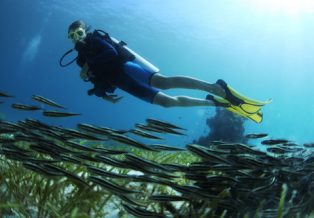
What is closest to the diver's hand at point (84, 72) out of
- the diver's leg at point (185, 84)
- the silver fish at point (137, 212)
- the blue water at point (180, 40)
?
the diver's leg at point (185, 84)

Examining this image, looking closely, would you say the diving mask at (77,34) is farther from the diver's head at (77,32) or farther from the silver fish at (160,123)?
the silver fish at (160,123)

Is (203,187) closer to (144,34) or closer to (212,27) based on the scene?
(212,27)

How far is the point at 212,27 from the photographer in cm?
4709

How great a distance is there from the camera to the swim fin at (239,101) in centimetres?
884

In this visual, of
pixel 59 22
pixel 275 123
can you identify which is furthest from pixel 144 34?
pixel 275 123


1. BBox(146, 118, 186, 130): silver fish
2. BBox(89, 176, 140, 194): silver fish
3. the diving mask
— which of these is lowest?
BBox(89, 176, 140, 194): silver fish

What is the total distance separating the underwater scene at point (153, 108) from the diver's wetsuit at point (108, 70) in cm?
2

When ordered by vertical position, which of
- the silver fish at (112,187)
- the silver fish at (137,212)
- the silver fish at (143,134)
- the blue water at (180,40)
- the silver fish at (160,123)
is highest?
the blue water at (180,40)

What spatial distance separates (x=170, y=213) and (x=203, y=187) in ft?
1.31

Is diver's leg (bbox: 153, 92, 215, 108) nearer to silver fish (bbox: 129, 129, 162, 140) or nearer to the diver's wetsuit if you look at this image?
the diver's wetsuit

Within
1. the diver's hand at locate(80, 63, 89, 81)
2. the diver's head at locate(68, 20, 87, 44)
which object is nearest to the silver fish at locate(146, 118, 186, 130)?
the diver's hand at locate(80, 63, 89, 81)

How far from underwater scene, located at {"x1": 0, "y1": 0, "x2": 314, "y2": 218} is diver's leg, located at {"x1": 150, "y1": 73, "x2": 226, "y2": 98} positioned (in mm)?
24

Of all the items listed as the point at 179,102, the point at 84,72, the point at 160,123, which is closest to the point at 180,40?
the point at 179,102

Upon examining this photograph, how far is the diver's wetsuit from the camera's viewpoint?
27.6ft
